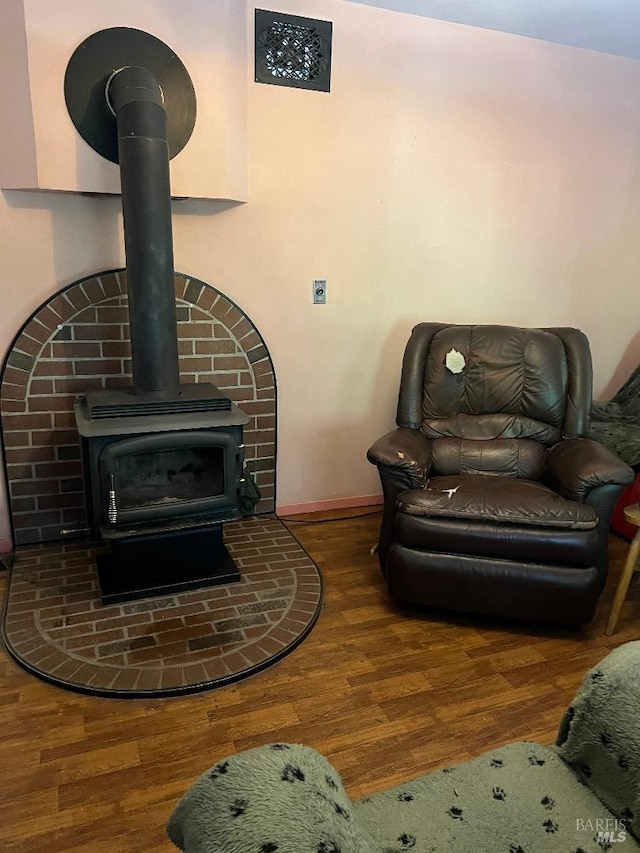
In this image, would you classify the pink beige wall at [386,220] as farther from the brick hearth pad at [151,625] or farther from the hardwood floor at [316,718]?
the hardwood floor at [316,718]

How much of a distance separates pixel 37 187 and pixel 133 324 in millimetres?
612

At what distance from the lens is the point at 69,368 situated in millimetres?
2570

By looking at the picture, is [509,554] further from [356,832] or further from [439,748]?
[356,832]

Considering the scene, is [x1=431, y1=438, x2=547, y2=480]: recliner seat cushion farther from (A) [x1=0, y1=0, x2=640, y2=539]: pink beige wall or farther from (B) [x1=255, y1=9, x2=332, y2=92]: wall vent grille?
(B) [x1=255, y1=9, x2=332, y2=92]: wall vent grille

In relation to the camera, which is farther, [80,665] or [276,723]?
[80,665]

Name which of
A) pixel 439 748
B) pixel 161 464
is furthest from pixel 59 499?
pixel 439 748

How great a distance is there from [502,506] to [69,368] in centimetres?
190

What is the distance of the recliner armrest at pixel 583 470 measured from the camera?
217cm

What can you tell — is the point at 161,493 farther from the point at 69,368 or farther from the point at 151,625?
the point at 69,368

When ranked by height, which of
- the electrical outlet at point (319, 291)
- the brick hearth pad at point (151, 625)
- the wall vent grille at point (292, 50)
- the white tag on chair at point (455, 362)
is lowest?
the brick hearth pad at point (151, 625)

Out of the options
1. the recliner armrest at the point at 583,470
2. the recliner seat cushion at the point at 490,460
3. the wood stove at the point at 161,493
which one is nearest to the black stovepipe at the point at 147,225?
the wood stove at the point at 161,493

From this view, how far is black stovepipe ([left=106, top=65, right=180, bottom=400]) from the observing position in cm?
207

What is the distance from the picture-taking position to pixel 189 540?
92.4 inches

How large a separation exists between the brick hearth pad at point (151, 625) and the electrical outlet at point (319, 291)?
1250mm
